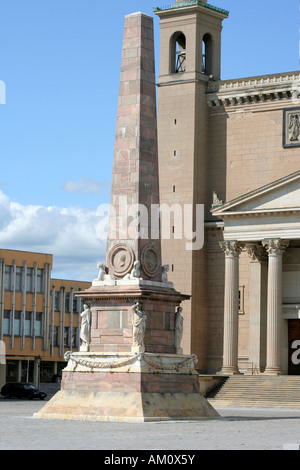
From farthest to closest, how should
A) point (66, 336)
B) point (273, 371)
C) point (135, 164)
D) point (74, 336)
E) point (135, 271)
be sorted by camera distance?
point (74, 336) < point (66, 336) < point (273, 371) < point (135, 164) < point (135, 271)

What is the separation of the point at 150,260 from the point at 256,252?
1210 inches

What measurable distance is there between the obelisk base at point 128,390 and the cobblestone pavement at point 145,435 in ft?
3.15

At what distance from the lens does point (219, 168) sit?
71.4m

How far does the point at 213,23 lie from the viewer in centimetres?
7319

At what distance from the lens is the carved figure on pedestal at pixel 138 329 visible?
3488 cm

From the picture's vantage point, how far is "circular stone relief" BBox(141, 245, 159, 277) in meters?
36.4

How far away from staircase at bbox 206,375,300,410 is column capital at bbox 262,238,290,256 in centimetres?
718

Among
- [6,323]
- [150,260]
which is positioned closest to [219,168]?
[6,323]

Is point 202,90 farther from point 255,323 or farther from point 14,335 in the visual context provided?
point 14,335

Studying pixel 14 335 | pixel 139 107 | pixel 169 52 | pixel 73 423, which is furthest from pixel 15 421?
pixel 14 335

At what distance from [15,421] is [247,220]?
3183 centimetres

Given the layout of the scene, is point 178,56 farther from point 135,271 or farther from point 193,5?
point 135,271

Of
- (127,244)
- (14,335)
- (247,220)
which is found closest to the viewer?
(127,244)

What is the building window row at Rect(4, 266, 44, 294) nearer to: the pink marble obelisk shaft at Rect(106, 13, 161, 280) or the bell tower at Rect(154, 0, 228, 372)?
the bell tower at Rect(154, 0, 228, 372)
